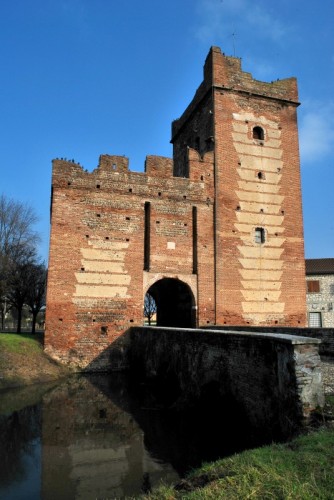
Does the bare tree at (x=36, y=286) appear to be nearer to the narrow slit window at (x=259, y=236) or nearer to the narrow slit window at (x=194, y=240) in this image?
the narrow slit window at (x=194, y=240)

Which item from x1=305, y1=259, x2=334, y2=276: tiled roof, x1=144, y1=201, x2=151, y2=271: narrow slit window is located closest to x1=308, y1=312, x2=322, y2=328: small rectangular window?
x1=305, y1=259, x2=334, y2=276: tiled roof

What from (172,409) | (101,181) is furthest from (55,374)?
(101,181)

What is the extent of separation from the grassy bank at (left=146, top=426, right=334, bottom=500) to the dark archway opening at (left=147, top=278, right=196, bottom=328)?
13.4 meters

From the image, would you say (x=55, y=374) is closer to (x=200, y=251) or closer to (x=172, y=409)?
(x=172, y=409)

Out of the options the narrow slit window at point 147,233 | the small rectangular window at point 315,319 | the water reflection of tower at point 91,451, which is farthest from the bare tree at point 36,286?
the small rectangular window at point 315,319

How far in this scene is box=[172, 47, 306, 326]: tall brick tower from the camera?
19.1 metres

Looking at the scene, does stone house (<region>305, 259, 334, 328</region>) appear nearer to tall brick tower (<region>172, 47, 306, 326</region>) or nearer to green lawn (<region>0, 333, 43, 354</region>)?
tall brick tower (<region>172, 47, 306, 326</region>)

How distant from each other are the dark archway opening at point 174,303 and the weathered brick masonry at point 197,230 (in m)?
0.09

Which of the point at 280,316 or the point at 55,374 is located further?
the point at 280,316

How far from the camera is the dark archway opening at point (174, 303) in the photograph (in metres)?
19.2

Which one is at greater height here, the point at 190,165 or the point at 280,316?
the point at 190,165

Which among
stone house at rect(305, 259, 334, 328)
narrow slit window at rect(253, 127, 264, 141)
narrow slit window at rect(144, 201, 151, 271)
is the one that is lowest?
stone house at rect(305, 259, 334, 328)

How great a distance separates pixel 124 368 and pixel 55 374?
115 inches

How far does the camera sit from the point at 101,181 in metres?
18.0
